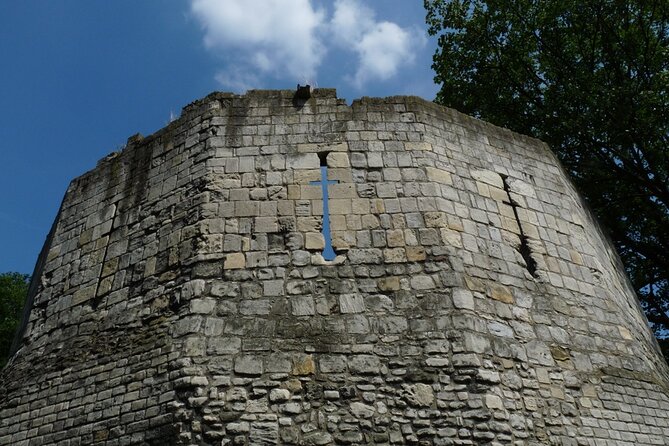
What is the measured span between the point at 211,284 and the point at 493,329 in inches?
118

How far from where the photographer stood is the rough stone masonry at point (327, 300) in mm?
5680

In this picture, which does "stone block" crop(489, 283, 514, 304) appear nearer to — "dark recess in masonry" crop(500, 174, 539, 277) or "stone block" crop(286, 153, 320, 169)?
"dark recess in masonry" crop(500, 174, 539, 277)

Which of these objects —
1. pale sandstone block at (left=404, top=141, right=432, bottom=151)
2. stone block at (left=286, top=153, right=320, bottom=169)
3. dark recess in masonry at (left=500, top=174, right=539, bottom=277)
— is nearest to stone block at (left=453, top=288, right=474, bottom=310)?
dark recess in masonry at (left=500, top=174, right=539, bottom=277)

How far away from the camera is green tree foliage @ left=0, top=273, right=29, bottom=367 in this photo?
19.8 m

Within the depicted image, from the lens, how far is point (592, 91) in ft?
39.4

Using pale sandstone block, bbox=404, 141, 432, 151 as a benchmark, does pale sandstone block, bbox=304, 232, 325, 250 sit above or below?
below

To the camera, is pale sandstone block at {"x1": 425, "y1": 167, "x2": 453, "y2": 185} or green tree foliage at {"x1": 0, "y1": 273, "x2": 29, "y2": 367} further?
green tree foliage at {"x1": 0, "y1": 273, "x2": 29, "y2": 367}

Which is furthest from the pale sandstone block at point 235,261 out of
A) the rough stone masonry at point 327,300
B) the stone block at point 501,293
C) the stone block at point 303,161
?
the stone block at point 501,293

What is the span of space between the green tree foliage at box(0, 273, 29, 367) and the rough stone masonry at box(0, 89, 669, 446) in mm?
13563

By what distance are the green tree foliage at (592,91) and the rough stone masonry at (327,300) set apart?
4602 mm

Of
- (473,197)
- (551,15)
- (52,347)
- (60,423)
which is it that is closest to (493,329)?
(473,197)

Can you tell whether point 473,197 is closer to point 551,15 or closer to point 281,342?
point 281,342

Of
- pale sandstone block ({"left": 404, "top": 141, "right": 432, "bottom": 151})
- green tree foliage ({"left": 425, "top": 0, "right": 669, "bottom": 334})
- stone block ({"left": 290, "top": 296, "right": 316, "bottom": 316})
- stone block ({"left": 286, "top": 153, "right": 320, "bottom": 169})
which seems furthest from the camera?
green tree foliage ({"left": 425, "top": 0, "right": 669, "bottom": 334})

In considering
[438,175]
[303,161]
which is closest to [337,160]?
[303,161]
